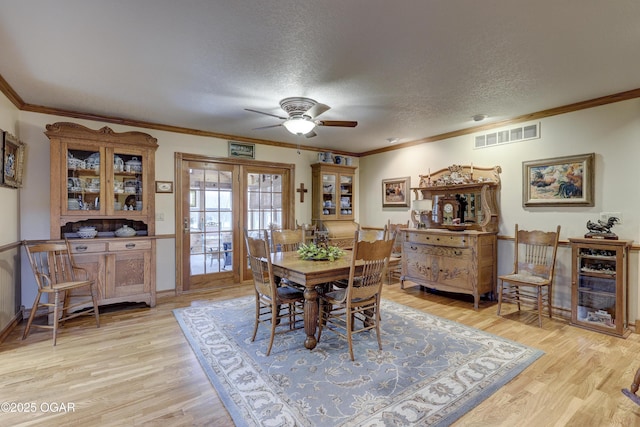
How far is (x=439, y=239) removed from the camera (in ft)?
14.2

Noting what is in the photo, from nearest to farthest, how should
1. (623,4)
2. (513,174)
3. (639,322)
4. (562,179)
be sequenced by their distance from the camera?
(623,4)
(639,322)
(562,179)
(513,174)

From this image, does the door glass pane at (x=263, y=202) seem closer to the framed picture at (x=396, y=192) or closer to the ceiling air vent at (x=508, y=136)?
the framed picture at (x=396, y=192)

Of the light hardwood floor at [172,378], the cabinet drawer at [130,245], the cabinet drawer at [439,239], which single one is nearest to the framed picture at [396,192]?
the cabinet drawer at [439,239]

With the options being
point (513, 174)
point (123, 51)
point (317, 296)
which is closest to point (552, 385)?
point (317, 296)

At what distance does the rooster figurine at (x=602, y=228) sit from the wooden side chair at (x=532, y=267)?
284 millimetres

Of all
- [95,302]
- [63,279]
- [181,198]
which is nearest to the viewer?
[95,302]

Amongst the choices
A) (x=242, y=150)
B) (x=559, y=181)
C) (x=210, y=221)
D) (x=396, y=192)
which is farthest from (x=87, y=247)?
(x=559, y=181)

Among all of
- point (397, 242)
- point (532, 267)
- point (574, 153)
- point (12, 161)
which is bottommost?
point (532, 267)

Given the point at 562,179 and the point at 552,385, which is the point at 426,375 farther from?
the point at 562,179

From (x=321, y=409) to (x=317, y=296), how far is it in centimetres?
101

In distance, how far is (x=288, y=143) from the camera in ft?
18.4

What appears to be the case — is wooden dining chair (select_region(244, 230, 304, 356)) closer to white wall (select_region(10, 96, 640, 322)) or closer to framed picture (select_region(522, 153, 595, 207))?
white wall (select_region(10, 96, 640, 322))

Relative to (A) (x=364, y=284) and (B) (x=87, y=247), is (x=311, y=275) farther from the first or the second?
(B) (x=87, y=247)

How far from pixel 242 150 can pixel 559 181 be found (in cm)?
450
